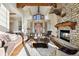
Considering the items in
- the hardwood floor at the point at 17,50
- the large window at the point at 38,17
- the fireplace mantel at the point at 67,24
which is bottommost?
the hardwood floor at the point at 17,50

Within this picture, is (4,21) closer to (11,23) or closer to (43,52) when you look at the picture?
(11,23)

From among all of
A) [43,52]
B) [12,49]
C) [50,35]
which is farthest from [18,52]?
[50,35]

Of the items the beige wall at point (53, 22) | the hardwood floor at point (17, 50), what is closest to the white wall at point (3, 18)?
the hardwood floor at point (17, 50)

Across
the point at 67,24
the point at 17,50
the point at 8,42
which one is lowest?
the point at 17,50

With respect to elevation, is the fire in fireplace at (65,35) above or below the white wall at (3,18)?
below

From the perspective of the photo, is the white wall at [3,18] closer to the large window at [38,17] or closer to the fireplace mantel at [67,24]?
the large window at [38,17]

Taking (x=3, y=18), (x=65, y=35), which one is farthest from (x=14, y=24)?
(x=65, y=35)

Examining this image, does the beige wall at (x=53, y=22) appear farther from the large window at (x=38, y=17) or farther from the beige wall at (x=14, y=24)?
the beige wall at (x=14, y=24)

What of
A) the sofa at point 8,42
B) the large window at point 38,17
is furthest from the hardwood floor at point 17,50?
the large window at point 38,17

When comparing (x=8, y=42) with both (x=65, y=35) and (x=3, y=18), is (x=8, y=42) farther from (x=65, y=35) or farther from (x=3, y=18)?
(x=65, y=35)

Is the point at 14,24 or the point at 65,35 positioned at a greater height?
the point at 14,24

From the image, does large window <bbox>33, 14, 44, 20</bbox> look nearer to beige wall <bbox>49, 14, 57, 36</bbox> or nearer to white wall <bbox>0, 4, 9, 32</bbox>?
beige wall <bbox>49, 14, 57, 36</bbox>

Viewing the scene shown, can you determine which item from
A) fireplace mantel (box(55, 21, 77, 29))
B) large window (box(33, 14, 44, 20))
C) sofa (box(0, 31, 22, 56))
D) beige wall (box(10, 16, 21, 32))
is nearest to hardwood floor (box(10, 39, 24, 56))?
sofa (box(0, 31, 22, 56))

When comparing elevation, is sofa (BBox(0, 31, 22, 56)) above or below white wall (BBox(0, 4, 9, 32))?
below
